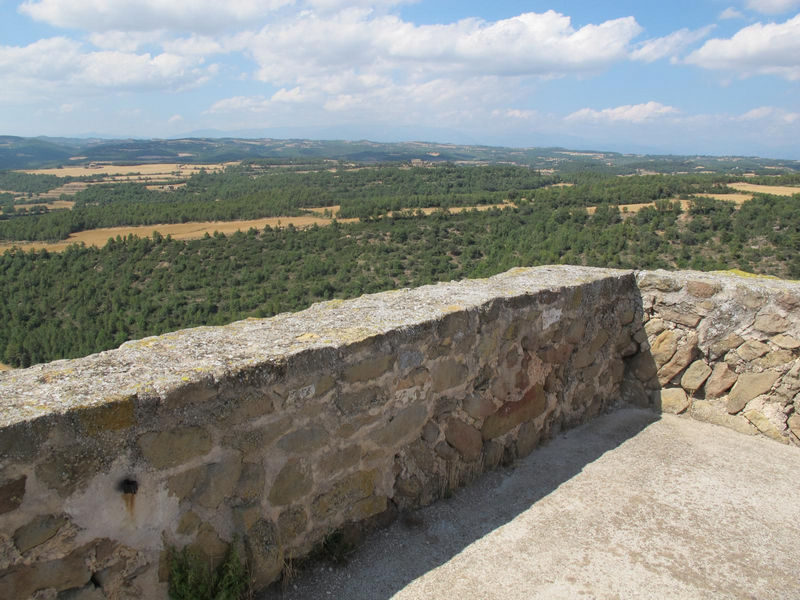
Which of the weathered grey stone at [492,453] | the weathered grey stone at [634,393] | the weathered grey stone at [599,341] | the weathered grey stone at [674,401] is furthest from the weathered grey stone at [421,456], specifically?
the weathered grey stone at [674,401]

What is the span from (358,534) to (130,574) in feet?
3.33

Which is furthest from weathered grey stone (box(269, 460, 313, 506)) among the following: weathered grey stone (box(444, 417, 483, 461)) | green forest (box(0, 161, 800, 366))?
green forest (box(0, 161, 800, 366))

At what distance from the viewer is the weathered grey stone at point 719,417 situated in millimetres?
3714

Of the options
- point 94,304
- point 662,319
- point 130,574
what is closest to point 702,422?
point 662,319

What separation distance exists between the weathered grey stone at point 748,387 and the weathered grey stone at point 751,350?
0.13 metres

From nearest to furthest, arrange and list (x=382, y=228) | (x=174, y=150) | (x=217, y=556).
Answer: (x=217, y=556) → (x=382, y=228) → (x=174, y=150)

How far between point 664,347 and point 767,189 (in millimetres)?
39994

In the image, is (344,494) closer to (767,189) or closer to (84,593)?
(84,593)

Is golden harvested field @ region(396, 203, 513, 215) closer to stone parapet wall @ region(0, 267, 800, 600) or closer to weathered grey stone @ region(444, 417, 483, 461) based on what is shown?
stone parapet wall @ region(0, 267, 800, 600)

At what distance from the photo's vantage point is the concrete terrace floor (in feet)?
7.25

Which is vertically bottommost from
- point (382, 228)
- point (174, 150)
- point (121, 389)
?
point (382, 228)

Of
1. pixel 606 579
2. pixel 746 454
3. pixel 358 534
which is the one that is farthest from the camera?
pixel 746 454

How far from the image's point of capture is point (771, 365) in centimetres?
369

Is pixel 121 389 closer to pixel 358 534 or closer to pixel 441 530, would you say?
pixel 358 534
